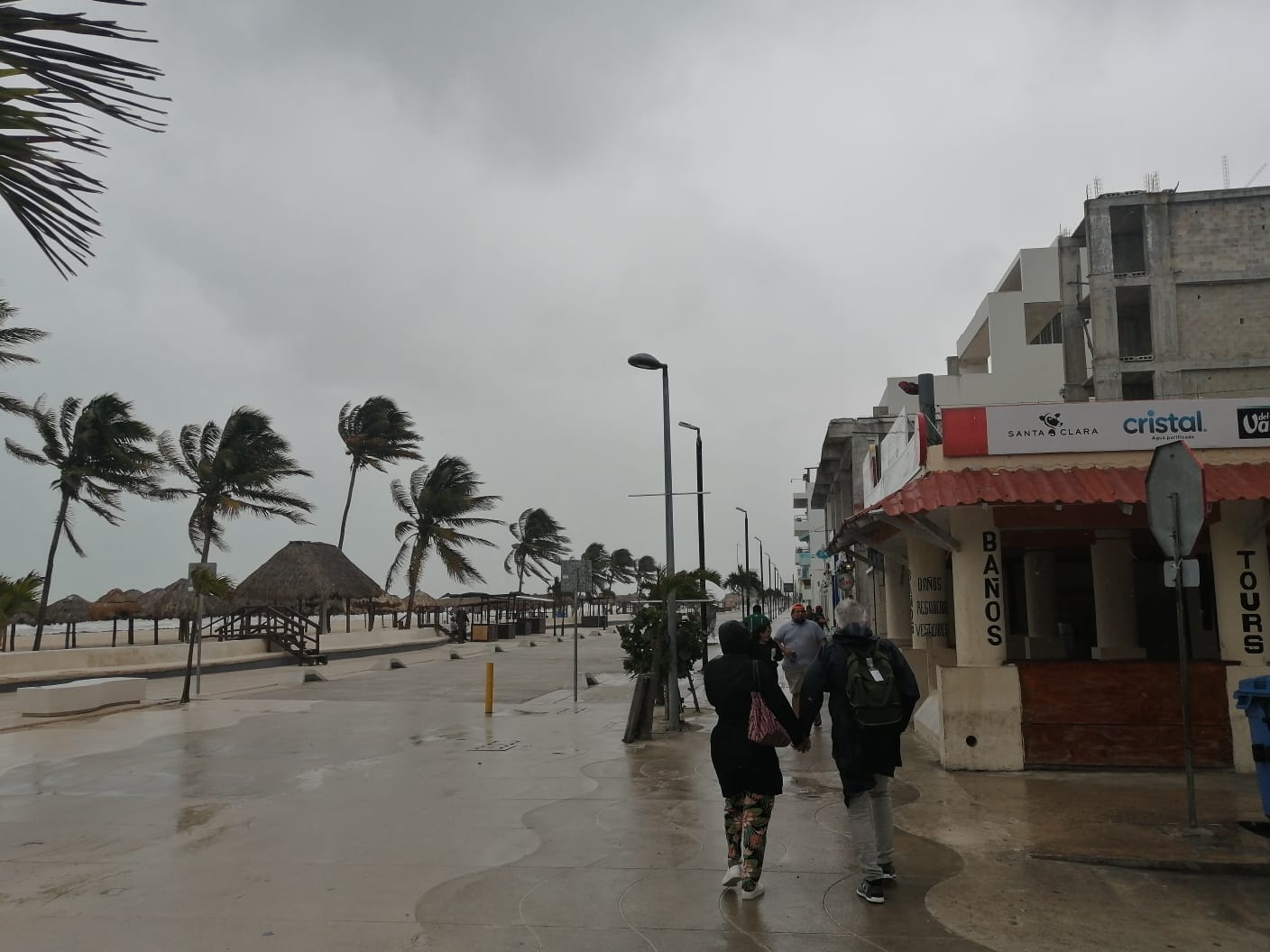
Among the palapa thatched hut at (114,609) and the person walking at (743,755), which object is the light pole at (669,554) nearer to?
the person walking at (743,755)

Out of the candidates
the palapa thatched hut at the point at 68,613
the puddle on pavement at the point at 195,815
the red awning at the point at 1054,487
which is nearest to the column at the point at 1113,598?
the red awning at the point at 1054,487

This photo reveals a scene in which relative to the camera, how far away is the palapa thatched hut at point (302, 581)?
38.8m

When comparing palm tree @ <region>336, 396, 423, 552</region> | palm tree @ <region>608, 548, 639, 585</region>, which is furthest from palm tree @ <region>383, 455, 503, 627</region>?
palm tree @ <region>608, 548, 639, 585</region>

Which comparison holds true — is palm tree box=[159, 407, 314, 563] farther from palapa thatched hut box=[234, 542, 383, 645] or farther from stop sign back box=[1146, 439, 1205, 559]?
stop sign back box=[1146, 439, 1205, 559]

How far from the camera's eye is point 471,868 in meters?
6.42

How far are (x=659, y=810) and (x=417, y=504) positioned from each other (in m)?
44.6

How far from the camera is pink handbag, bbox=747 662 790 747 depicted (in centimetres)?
564

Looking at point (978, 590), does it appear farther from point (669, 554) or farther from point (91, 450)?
point (91, 450)

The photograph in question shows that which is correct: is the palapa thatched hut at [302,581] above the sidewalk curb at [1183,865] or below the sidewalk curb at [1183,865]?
above

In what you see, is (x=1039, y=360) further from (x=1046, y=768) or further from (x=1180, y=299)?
(x=1046, y=768)

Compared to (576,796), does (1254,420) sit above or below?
above

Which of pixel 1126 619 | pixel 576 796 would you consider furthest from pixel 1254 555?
pixel 576 796

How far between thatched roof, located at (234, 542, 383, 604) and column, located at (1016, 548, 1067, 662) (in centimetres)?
3040

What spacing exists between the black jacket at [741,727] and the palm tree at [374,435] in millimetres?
47078
